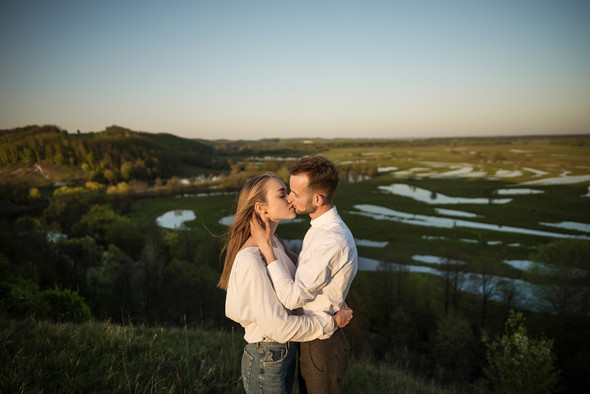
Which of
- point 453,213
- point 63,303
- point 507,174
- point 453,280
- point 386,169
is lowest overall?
point 453,280

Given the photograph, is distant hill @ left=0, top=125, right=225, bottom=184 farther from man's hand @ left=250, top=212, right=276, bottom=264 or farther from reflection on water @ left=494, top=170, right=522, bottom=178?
man's hand @ left=250, top=212, right=276, bottom=264

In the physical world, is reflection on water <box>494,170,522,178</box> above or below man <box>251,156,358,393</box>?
below

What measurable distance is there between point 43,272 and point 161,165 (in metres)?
89.9

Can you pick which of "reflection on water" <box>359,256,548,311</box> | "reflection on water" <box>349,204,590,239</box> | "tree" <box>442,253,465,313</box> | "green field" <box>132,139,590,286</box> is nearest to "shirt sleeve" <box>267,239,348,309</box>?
"green field" <box>132,139,590,286</box>

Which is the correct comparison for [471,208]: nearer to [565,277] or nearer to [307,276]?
[565,277]

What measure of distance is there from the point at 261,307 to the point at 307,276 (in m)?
0.40

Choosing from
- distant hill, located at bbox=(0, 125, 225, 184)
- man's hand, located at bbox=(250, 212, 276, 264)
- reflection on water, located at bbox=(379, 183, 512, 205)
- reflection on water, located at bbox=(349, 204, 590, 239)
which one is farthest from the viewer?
distant hill, located at bbox=(0, 125, 225, 184)

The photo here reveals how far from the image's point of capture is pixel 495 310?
30.4 metres

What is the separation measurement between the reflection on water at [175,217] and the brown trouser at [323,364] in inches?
2601

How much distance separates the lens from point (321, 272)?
225cm

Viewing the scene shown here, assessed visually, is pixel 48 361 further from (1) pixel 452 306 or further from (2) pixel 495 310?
(2) pixel 495 310

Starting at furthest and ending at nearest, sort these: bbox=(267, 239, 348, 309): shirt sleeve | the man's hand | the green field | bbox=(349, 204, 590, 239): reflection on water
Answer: bbox=(349, 204, 590, 239): reflection on water < the green field < the man's hand < bbox=(267, 239, 348, 309): shirt sleeve

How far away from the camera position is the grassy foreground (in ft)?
10.1

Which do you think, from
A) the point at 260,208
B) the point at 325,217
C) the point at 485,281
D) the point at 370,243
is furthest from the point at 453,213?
the point at 260,208
